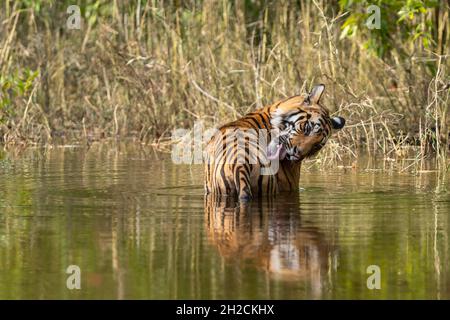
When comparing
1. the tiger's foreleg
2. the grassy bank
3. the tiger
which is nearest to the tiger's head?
the tiger

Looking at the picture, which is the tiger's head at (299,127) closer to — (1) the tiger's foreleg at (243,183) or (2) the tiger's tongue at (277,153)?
(2) the tiger's tongue at (277,153)

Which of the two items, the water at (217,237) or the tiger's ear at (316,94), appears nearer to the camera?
the water at (217,237)

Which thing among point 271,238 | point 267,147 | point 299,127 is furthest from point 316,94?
point 271,238

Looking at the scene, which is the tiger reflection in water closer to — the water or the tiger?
the water

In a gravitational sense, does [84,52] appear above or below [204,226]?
above

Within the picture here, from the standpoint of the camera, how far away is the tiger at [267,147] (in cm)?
982

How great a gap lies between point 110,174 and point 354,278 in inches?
233

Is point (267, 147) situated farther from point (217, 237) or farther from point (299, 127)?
point (217, 237)

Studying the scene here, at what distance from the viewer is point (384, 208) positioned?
9391mm

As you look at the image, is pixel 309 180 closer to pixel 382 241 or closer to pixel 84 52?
pixel 382 241

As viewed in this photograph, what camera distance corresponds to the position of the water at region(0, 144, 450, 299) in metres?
6.45

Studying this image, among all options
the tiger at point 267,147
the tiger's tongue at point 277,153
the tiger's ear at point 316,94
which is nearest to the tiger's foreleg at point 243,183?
the tiger at point 267,147

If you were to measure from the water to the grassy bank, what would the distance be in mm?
2244
